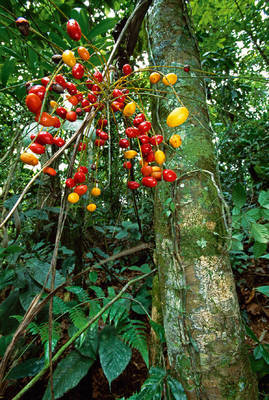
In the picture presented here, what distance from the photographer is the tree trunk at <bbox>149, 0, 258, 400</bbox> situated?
62 cm

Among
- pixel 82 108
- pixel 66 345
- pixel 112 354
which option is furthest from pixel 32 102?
pixel 112 354

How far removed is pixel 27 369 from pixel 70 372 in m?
0.21

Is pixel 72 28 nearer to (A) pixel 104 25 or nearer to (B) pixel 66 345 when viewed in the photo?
(A) pixel 104 25

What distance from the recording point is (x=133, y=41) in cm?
103

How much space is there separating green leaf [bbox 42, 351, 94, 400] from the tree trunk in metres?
0.54

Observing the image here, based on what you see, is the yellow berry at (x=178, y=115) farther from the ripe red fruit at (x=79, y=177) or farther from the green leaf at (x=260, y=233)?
the green leaf at (x=260, y=233)

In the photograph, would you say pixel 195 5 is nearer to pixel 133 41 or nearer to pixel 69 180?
pixel 133 41

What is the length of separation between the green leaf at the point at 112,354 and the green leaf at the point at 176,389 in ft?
0.98

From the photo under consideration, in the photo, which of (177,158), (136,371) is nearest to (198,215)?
(177,158)

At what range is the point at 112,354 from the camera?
93 centimetres

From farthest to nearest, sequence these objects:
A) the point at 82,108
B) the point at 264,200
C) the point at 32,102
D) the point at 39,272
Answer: the point at 39,272
the point at 264,200
the point at 82,108
the point at 32,102

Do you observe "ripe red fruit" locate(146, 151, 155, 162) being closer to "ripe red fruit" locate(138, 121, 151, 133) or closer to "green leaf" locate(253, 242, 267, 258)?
"ripe red fruit" locate(138, 121, 151, 133)

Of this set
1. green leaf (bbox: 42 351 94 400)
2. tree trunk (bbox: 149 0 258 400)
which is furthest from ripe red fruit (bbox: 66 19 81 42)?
green leaf (bbox: 42 351 94 400)

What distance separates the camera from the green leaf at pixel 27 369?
961 millimetres
